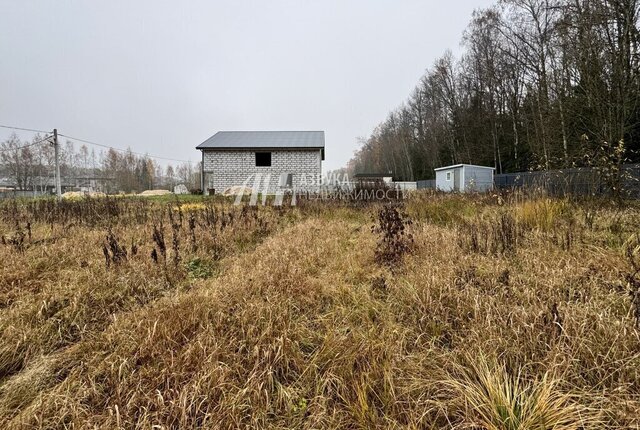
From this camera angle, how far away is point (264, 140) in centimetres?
1695

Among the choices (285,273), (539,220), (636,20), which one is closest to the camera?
(285,273)

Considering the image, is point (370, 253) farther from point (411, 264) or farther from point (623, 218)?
point (623, 218)

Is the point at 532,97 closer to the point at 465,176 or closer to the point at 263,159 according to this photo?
the point at 465,176

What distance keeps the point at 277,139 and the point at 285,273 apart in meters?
15.3

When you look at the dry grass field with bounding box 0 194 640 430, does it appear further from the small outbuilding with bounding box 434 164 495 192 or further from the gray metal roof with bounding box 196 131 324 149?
the small outbuilding with bounding box 434 164 495 192

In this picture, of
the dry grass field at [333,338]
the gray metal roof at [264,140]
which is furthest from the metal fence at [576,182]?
the gray metal roof at [264,140]

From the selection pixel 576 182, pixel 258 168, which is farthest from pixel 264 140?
pixel 576 182

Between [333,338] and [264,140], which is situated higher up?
[264,140]

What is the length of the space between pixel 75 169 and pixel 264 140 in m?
57.2

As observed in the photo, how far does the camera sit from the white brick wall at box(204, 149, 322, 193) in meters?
16.1

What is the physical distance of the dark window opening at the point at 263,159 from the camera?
16670mm

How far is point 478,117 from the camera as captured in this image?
24.4 metres

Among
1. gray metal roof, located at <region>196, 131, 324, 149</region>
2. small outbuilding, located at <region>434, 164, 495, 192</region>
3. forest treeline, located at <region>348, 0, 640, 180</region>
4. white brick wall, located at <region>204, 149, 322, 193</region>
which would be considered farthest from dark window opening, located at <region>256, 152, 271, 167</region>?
forest treeline, located at <region>348, 0, 640, 180</region>

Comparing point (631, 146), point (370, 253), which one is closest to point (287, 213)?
point (370, 253)
